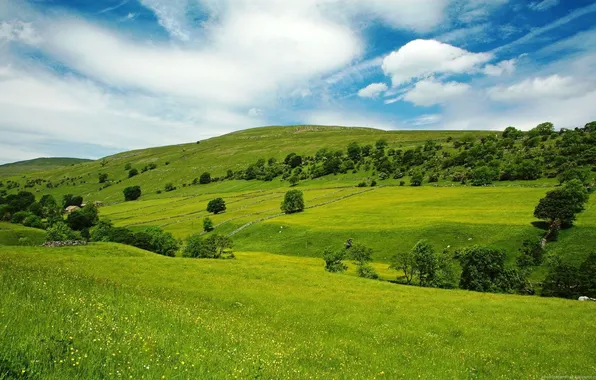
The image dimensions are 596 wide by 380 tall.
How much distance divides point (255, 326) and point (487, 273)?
195 feet

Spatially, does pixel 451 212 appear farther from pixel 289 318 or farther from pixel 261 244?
pixel 289 318

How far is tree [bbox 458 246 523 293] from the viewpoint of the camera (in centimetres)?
6219

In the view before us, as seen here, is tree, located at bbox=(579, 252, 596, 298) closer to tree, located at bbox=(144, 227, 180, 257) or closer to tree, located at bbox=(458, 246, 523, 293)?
tree, located at bbox=(458, 246, 523, 293)

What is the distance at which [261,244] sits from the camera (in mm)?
107000

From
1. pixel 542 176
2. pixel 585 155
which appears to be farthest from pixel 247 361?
pixel 585 155

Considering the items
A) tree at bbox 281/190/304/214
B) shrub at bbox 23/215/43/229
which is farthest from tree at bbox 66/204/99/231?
tree at bbox 281/190/304/214

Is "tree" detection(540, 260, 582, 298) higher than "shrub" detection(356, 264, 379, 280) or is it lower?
lower

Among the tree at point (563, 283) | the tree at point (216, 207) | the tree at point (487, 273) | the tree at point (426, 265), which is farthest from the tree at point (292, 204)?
the tree at point (563, 283)

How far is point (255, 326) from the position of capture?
63.7 feet

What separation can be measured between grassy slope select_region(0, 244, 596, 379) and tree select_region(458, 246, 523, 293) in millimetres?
30095

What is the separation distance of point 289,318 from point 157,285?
11.7 metres

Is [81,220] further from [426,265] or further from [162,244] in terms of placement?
[426,265]

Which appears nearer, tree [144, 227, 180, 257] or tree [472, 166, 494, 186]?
tree [144, 227, 180, 257]

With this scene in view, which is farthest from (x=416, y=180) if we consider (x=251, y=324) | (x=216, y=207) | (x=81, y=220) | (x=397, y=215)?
(x=81, y=220)
